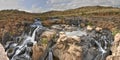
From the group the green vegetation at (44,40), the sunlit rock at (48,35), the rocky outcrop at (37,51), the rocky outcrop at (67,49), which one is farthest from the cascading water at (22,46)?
the rocky outcrop at (67,49)

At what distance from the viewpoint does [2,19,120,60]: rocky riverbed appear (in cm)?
4578

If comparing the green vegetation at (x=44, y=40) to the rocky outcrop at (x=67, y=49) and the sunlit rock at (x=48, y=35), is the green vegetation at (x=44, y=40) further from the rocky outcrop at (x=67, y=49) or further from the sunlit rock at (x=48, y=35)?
the rocky outcrop at (x=67, y=49)

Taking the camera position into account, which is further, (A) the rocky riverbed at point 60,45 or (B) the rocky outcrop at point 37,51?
(B) the rocky outcrop at point 37,51

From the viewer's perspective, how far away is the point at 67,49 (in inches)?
1806

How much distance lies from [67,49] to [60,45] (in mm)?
1513

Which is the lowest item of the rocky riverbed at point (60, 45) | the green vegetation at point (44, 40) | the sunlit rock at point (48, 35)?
the rocky riverbed at point (60, 45)

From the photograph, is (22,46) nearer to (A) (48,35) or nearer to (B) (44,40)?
(B) (44,40)

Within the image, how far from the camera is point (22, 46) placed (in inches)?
1957

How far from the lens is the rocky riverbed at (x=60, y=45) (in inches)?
1802

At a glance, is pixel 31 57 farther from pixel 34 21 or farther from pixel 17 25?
pixel 34 21

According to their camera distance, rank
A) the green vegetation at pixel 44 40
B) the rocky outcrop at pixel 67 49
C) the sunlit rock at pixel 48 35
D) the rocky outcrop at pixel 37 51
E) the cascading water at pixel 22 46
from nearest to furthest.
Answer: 1. the rocky outcrop at pixel 67 49
2. the rocky outcrop at pixel 37 51
3. the cascading water at pixel 22 46
4. the green vegetation at pixel 44 40
5. the sunlit rock at pixel 48 35

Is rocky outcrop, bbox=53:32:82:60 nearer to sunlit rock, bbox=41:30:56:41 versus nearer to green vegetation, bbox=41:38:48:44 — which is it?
green vegetation, bbox=41:38:48:44

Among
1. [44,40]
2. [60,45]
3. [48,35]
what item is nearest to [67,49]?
[60,45]

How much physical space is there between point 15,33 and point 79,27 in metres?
13.1
